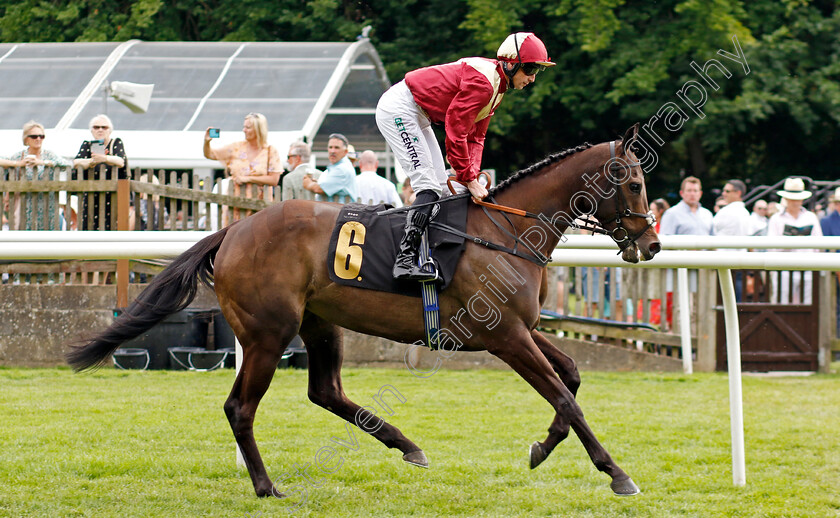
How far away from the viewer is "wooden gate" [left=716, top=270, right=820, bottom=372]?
9.77m

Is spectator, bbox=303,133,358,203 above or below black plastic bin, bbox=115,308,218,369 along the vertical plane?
above

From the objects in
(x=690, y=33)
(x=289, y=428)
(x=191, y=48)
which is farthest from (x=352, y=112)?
(x=289, y=428)

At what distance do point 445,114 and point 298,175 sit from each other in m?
4.63

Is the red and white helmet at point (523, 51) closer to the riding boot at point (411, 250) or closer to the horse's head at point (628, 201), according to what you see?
the horse's head at point (628, 201)

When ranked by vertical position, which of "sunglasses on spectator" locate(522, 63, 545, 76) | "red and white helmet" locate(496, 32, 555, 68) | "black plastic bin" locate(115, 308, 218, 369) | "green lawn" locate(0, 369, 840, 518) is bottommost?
"green lawn" locate(0, 369, 840, 518)

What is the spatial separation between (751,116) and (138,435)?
14439mm

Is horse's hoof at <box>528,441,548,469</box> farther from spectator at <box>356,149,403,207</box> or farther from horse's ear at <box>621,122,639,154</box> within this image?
spectator at <box>356,149,403,207</box>

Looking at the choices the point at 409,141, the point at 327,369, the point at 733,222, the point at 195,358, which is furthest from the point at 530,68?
the point at 733,222

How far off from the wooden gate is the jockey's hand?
5536mm

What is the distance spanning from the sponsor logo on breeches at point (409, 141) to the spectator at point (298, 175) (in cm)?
411

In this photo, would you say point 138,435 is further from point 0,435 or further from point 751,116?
point 751,116

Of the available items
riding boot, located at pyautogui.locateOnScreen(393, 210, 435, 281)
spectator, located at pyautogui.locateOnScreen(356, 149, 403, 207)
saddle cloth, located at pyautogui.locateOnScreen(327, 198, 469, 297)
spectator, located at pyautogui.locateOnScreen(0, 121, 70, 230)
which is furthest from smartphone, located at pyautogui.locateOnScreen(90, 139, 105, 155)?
riding boot, located at pyautogui.locateOnScreen(393, 210, 435, 281)

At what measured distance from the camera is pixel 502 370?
9.42 m

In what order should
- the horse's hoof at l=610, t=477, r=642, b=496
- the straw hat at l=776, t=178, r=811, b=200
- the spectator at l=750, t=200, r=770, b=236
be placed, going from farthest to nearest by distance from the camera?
the straw hat at l=776, t=178, r=811, b=200
the spectator at l=750, t=200, r=770, b=236
the horse's hoof at l=610, t=477, r=642, b=496
